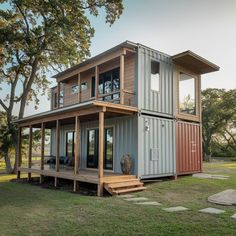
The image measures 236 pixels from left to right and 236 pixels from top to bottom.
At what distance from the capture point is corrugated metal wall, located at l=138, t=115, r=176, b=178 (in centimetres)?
996

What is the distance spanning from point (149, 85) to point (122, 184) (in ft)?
13.6

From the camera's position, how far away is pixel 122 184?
28.6ft

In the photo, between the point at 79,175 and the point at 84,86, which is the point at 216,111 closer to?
the point at 84,86

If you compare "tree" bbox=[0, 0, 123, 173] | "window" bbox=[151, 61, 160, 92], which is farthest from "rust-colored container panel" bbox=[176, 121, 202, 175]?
"tree" bbox=[0, 0, 123, 173]

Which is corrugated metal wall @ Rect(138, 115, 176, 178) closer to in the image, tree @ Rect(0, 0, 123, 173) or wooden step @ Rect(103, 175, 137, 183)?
wooden step @ Rect(103, 175, 137, 183)

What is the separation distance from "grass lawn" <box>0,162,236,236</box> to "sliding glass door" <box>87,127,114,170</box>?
3208mm

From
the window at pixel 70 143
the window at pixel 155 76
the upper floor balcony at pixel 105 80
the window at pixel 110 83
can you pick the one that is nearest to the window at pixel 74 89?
the upper floor balcony at pixel 105 80

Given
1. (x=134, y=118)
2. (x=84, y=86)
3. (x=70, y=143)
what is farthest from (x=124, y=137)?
(x=70, y=143)

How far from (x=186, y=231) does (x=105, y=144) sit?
286 inches

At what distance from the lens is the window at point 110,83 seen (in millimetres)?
11648

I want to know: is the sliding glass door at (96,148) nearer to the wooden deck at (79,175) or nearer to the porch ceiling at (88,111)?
the wooden deck at (79,175)

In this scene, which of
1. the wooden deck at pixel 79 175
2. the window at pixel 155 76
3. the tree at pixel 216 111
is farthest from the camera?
the tree at pixel 216 111

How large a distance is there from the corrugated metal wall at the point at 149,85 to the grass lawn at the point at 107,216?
3.73m

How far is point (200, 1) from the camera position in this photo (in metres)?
10.4
